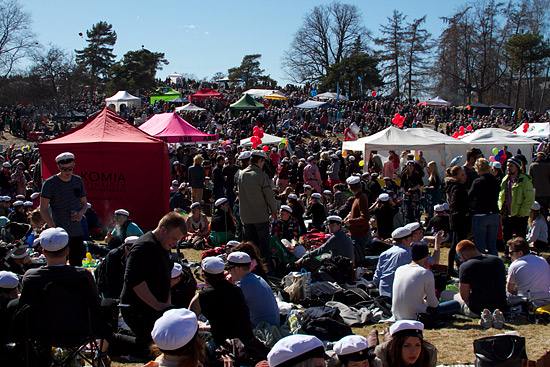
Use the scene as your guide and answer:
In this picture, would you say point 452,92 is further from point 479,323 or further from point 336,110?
point 479,323

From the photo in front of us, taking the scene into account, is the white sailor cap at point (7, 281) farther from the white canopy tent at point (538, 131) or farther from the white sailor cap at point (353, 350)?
the white canopy tent at point (538, 131)

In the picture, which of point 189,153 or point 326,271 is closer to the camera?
point 326,271

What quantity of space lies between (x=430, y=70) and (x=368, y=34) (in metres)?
8.35

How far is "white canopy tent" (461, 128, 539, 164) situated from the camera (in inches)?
699

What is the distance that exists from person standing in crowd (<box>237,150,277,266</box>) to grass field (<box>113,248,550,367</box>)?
2196 mm

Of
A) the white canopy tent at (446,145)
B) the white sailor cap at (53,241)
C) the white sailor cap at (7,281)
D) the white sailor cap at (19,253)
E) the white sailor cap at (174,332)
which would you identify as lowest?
the white sailor cap at (19,253)

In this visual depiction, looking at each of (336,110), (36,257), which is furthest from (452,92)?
(36,257)

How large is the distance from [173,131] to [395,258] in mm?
12124

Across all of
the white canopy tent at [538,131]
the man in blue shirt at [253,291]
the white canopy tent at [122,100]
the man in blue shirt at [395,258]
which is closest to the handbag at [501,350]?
the man in blue shirt at [253,291]

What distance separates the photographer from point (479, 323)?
5.45m

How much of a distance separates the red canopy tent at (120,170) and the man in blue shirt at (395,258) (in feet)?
17.8

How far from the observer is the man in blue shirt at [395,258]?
246 inches

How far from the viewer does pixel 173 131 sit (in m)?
17.1

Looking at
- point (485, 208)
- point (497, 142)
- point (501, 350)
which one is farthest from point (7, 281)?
point (497, 142)
